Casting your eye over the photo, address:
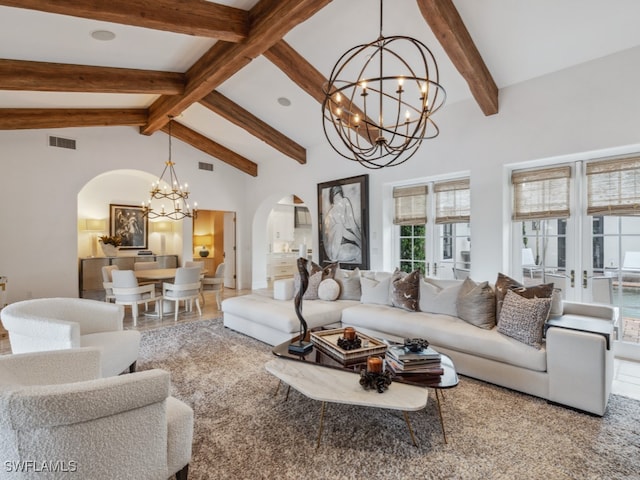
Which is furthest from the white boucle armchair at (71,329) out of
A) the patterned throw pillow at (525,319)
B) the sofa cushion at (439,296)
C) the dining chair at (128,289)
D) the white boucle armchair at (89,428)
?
the patterned throw pillow at (525,319)

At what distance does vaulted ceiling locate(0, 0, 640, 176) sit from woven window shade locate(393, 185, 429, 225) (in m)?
1.48

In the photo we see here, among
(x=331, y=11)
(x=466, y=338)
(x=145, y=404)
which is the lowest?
(x=466, y=338)

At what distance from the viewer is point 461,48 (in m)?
3.45

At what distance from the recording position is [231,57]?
4.12 m

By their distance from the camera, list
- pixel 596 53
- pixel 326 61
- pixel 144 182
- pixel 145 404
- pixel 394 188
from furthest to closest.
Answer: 1. pixel 144 182
2. pixel 394 188
3. pixel 326 61
4. pixel 596 53
5. pixel 145 404

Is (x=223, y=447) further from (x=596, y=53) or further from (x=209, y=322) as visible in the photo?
(x=596, y=53)

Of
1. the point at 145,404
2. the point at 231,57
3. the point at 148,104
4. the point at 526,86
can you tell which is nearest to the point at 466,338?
the point at 145,404

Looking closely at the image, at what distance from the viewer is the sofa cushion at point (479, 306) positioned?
128 inches

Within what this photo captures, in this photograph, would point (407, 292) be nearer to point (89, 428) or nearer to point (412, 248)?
point (412, 248)

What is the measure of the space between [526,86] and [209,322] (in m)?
5.46

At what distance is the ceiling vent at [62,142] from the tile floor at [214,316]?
3.28 m

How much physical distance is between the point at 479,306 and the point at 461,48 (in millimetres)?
2646

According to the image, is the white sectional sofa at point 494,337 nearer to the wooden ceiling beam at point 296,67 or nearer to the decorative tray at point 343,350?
the decorative tray at point 343,350

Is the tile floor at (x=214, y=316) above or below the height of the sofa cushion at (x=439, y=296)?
below
